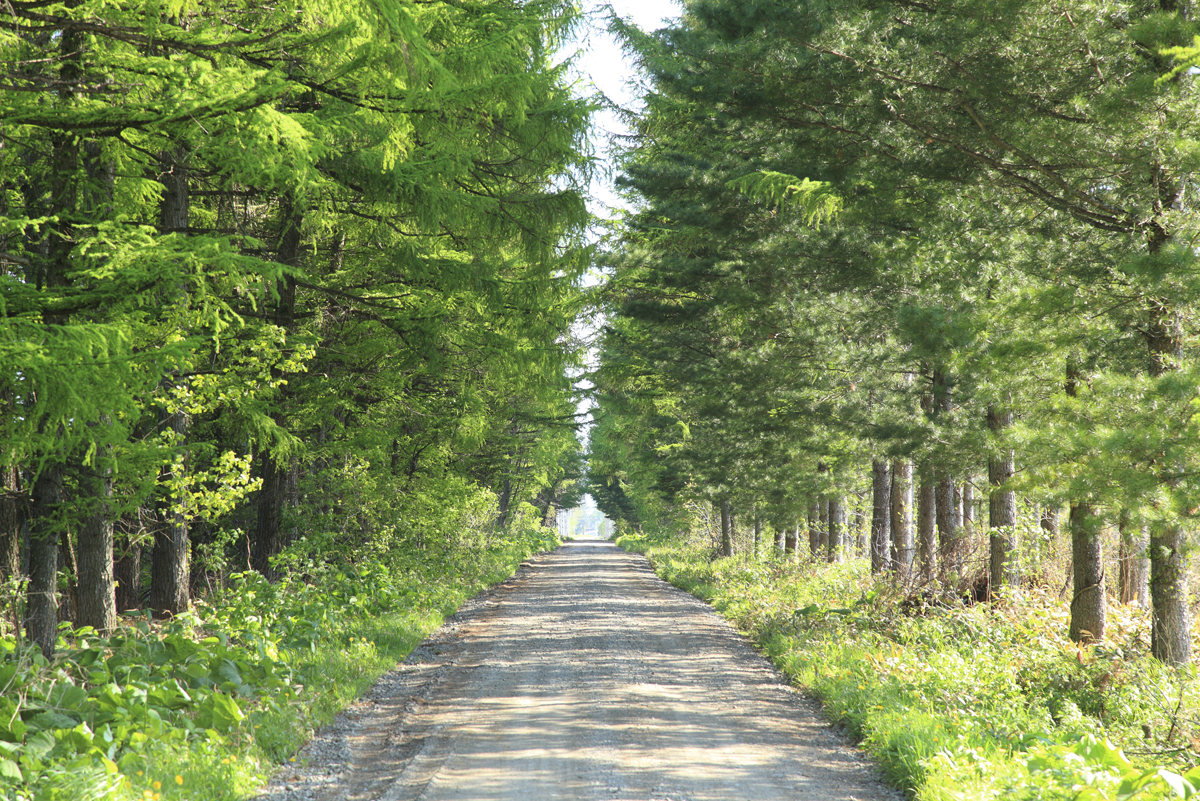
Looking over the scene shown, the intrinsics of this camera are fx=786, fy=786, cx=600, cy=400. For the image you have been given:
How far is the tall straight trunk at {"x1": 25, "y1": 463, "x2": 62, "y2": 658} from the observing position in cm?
766

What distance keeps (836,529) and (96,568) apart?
17.1 m

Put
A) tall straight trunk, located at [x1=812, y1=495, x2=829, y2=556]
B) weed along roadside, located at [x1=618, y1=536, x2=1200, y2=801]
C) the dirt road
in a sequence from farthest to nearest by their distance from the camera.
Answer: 1. tall straight trunk, located at [x1=812, y1=495, x2=829, y2=556]
2. the dirt road
3. weed along roadside, located at [x1=618, y1=536, x2=1200, y2=801]

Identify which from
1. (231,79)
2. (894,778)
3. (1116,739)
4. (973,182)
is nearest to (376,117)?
(231,79)

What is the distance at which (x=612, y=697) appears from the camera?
914 cm

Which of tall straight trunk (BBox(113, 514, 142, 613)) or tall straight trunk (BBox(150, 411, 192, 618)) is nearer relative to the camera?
tall straight trunk (BBox(150, 411, 192, 618))

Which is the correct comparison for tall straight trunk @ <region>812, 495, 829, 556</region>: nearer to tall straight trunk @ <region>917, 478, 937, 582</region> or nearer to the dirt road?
tall straight trunk @ <region>917, 478, 937, 582</region>

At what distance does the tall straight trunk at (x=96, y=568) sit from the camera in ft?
26.4

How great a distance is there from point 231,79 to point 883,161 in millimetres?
7073

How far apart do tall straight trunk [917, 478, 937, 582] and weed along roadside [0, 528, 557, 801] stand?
27.9ft

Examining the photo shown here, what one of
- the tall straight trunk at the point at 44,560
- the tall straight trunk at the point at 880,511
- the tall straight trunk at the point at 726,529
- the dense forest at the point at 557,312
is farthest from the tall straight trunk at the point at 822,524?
the tall straight trunk at the point at 44,560

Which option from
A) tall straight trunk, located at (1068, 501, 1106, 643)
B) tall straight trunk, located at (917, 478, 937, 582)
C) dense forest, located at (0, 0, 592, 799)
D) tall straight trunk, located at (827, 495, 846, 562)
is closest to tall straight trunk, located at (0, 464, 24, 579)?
dense forest, located at (0, 0, 592, 799)

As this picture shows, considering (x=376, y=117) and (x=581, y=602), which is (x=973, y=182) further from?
(x=581, y=602)

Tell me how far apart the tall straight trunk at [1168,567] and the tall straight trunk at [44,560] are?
34.0 ft

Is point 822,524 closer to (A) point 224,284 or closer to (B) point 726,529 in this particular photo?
(B) point 726,529
